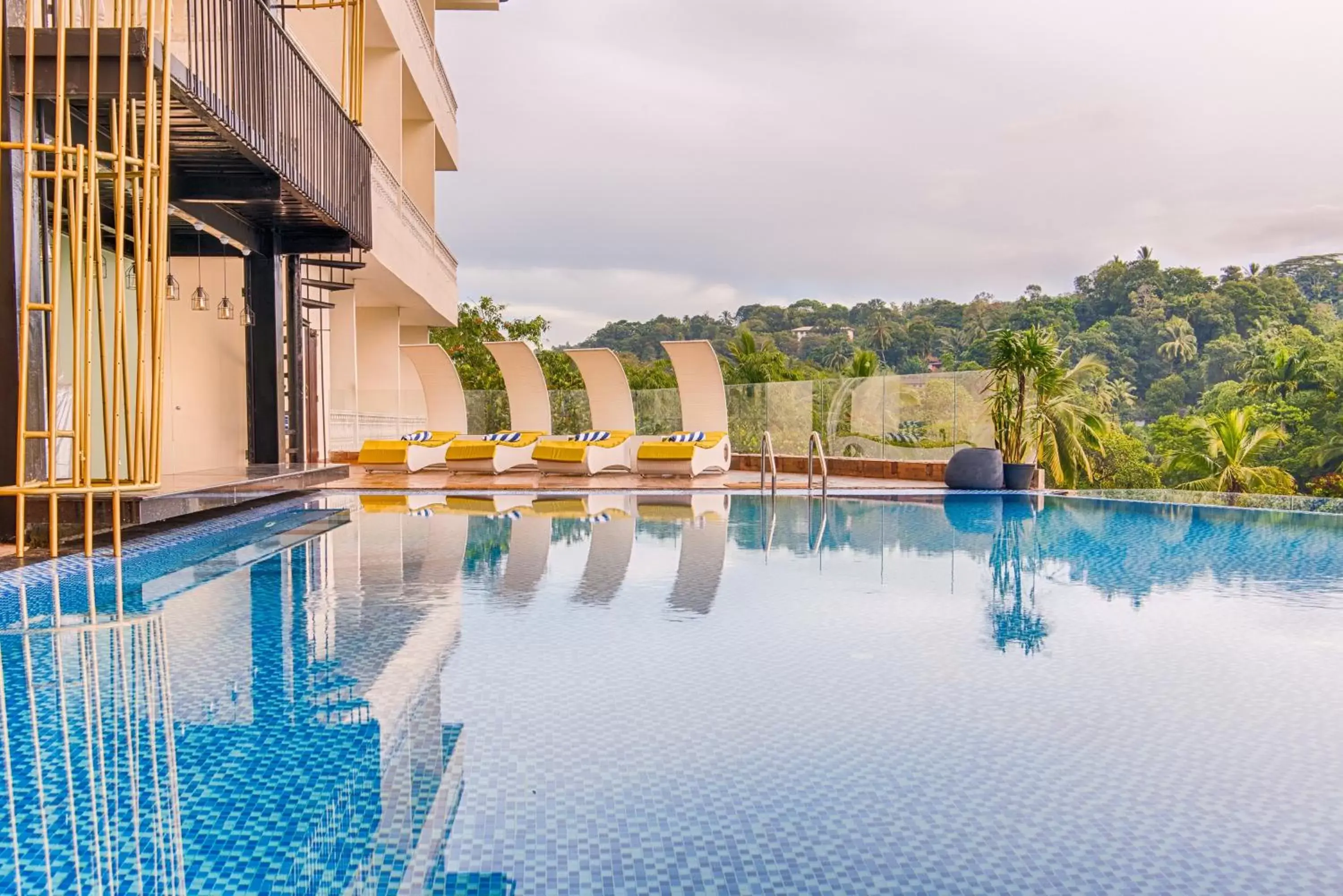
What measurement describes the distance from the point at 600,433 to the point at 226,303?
721 cm

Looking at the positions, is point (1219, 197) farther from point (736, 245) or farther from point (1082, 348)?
Answer: point (736, 245)

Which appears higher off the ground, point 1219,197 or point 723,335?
point 1219,197

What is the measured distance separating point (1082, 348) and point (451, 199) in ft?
83.3

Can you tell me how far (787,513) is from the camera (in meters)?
11.3

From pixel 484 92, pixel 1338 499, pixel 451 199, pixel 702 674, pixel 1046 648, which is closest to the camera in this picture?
pixel 702 674

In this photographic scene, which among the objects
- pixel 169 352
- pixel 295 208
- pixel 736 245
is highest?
pixel 736 245

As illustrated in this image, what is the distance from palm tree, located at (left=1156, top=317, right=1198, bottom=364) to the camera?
135 feet

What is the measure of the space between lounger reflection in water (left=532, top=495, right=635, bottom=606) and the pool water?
0.09m

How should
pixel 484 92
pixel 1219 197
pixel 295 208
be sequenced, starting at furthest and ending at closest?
pixel 1219 197 < pixel 484 92 < pixel 295 208

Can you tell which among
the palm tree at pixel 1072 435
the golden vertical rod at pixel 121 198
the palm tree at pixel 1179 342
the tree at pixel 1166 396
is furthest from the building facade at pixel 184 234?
the palm tree at pixel 1179 342

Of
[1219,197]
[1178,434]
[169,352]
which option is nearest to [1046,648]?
[169,352]

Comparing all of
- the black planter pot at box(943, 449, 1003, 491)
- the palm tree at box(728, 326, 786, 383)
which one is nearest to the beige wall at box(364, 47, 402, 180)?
the black planter pot at box(943, 449, 1003, 491)

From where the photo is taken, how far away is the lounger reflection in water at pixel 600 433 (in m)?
16.8

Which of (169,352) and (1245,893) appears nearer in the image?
(1245,893)
